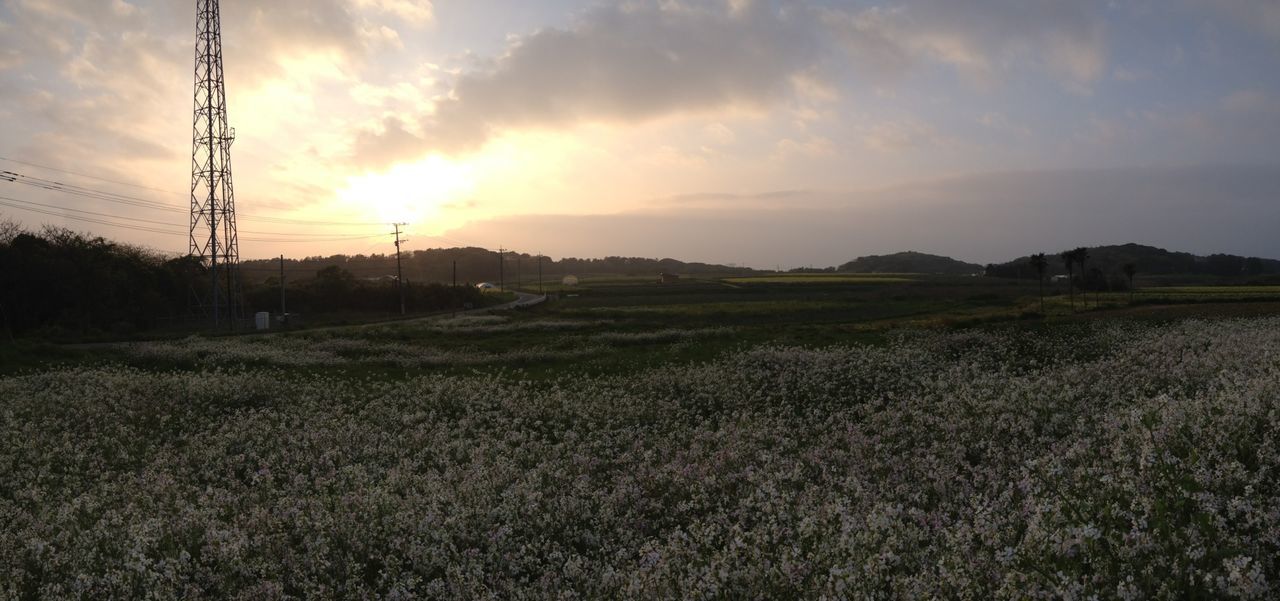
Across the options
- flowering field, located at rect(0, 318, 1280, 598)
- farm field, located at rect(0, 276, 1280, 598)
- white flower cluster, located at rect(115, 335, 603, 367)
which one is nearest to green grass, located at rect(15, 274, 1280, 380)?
white flower cluster, located at rect(115, 335, 603, 367)

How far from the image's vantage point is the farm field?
7008 millimetres

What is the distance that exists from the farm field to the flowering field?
0.22 ft

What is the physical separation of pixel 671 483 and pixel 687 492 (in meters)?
0.48

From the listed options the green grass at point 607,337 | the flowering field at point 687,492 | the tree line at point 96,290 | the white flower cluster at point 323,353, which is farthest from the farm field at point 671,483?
the tree line at point 96,290

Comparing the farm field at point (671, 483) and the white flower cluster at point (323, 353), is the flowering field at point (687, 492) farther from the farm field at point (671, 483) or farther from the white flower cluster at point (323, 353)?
the white flower cluster at point (323, 353)

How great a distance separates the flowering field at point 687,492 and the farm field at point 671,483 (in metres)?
0.07

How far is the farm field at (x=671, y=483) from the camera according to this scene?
7.01 metres

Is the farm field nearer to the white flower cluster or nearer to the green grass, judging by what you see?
the green grass

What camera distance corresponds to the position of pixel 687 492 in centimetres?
1159

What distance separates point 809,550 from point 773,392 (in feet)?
44.1

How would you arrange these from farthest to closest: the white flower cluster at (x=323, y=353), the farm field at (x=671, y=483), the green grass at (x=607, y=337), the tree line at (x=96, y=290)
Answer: the tree line at (x=96, y=290) < the white flower cluster at (x=323, y=353) < the green grass at (x=607, y=337) < the farm field at (x=671, y=483)

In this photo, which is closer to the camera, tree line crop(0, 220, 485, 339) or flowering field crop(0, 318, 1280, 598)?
flowering field crop(0, 318, 1280, 598)

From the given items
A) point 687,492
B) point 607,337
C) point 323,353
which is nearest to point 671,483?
point 687,492

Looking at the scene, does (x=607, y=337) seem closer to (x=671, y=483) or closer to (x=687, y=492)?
(x=671, y=483)
